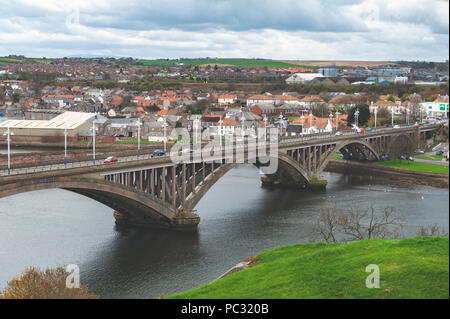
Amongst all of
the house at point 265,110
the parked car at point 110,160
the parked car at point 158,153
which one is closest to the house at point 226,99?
the house at point 265,110

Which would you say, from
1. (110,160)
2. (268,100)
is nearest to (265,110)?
(268,100)

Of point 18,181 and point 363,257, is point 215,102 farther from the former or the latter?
Result: point 363,257

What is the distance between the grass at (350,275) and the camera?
2139cm

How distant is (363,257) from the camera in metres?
25.4

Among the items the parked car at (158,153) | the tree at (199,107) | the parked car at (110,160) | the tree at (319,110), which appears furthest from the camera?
the tree at (199,107)

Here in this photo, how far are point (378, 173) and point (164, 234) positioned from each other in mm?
36732

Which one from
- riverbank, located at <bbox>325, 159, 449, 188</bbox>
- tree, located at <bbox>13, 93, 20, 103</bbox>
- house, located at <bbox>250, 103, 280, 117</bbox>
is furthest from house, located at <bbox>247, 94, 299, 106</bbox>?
riverbank, located at <bbox>325, 159, 449, 188</bbox>

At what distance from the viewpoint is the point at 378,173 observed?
250 ft

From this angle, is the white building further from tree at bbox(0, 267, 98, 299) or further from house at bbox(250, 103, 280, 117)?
tree at bbox(0, 267, 98, 299)

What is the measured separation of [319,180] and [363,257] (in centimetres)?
4782

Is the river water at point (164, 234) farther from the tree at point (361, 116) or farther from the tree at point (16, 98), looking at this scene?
the tree at point (16, 98)

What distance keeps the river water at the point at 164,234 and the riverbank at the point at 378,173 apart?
144 centimetres

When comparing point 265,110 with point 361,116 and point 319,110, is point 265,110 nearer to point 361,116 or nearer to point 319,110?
point 319,110

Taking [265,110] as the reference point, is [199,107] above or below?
above
